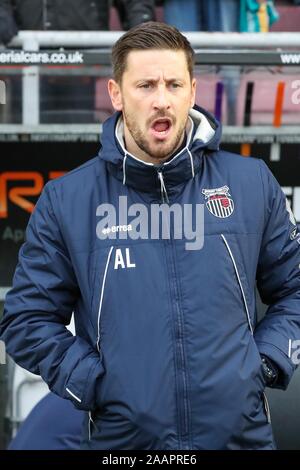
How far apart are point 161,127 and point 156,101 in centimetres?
8

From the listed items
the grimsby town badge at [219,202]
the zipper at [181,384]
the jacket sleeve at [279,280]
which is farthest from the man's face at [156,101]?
the zipper at [181,384]

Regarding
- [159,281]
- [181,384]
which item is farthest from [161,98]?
[181,384]

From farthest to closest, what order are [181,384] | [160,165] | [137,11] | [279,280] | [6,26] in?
[137,11] < [6,26] < [279,280] < [160,165] < [181,384]

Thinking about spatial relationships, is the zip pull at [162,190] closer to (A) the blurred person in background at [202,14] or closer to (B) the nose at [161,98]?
(B) the nose at [161,98]

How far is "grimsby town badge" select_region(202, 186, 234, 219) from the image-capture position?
2.78 metres

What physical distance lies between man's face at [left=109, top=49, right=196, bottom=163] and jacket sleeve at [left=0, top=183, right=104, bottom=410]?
36 centimetres

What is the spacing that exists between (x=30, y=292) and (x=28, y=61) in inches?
88.4

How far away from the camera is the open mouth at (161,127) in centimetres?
277

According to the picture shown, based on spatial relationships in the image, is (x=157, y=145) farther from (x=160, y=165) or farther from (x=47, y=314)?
(x=47, y=314)

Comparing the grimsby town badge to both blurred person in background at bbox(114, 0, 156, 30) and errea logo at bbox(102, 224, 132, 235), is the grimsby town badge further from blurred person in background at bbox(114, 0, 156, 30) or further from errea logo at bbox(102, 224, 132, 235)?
blurred person in background at bbox(114, 0, 156, 30)

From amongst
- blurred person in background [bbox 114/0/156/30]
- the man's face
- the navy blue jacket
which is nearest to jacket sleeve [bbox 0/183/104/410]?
the navy blue jacket

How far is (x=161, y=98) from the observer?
277 centimetres
